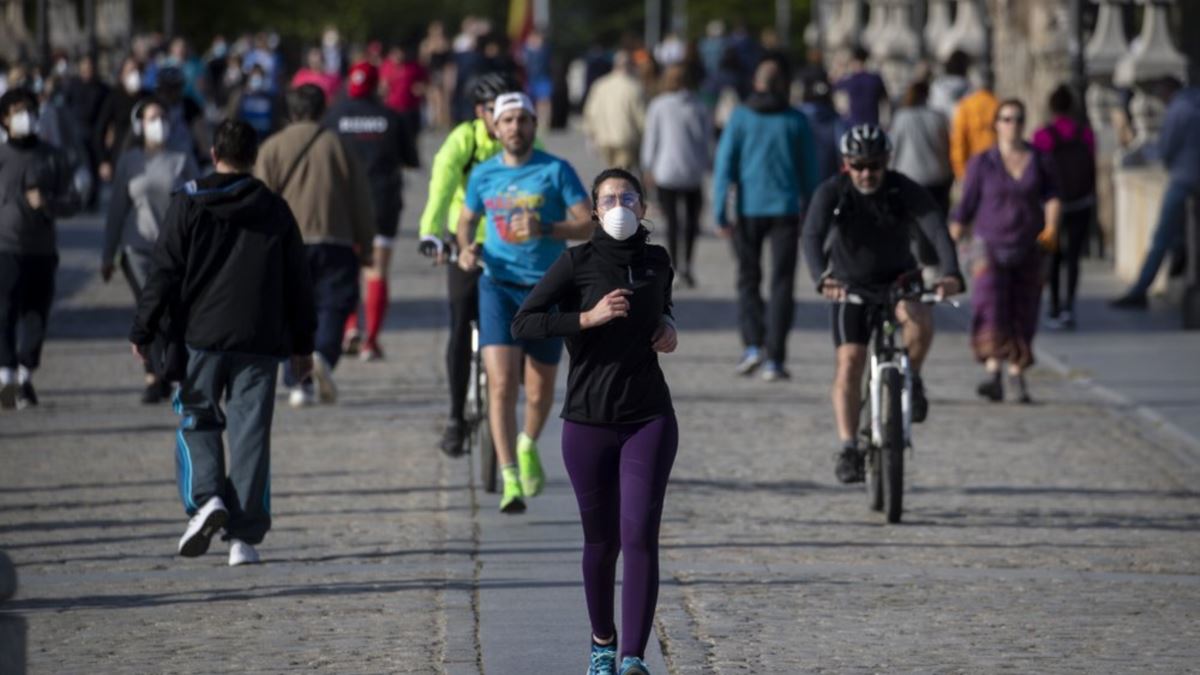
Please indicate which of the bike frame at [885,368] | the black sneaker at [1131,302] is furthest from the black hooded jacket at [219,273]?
the black sneaker at [1131,302]

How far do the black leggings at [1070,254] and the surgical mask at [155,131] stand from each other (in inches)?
284

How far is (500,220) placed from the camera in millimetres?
11617

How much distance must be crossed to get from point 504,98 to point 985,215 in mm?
4759

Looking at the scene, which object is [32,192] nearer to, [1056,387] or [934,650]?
[1056,387]

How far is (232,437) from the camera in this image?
34.1ft

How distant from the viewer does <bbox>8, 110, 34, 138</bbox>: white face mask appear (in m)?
15.1

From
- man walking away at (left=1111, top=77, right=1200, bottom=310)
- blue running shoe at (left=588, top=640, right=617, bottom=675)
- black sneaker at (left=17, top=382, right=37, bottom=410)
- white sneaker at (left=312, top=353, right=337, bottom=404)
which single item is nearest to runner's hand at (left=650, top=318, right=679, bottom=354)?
blue running shoe at (left=588, top=640, right=617, bottom=675)

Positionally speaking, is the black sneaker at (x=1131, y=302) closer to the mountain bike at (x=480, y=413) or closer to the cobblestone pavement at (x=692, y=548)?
the cobblestone pavement at (x=692, y=548)

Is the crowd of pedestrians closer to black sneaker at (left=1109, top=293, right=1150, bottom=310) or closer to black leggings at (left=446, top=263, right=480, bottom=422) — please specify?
black leggings at (left=446, top=263, right=480, bottom=422)

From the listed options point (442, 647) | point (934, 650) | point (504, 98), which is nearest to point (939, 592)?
point (934, 650)

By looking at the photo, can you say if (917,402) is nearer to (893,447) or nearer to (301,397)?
(893,447)

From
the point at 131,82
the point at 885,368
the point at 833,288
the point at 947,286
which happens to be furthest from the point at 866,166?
the point at 131,82

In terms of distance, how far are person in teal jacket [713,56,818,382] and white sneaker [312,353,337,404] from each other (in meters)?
2.68

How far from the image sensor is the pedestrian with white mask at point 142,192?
14500 mm
